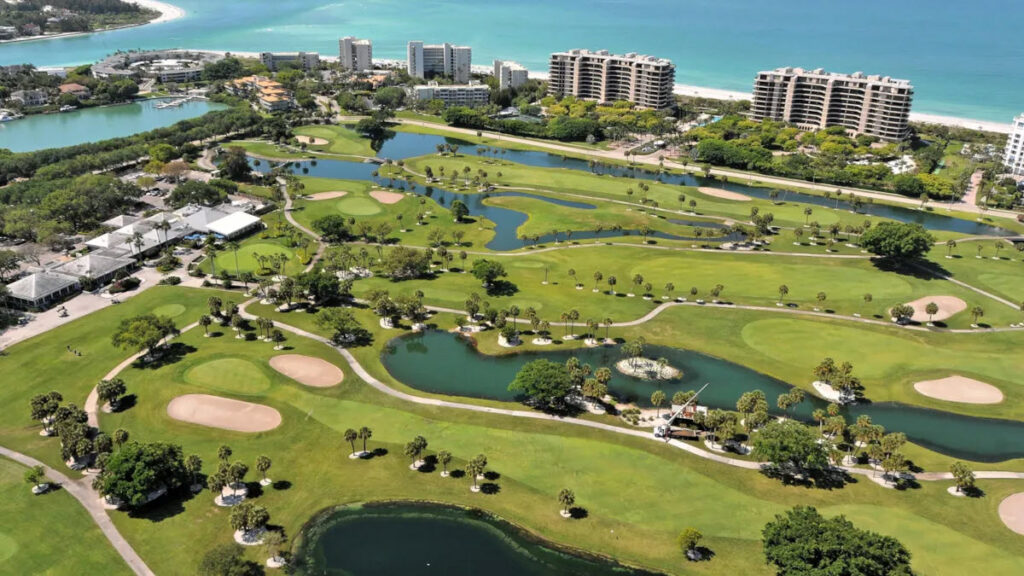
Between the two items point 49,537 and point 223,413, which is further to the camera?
point 223,413

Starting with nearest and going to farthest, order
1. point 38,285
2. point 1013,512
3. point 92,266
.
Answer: point 1013,512
point 38,285
point 92,266

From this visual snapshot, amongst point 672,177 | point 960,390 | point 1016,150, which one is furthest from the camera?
point 672,177

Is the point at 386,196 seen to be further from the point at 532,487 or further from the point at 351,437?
the point at 532,487

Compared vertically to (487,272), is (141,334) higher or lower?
lower

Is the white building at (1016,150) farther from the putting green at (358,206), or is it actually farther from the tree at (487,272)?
the putting green at (358,206)

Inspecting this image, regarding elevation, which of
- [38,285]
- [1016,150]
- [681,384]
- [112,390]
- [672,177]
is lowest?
[681,384]

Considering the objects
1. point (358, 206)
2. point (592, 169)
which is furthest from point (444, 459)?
point (592, 169)

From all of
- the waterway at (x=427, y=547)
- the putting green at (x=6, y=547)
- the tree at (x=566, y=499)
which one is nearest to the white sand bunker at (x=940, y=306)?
the tree at (x=566, y=499)

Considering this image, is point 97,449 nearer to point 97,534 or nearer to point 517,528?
point 97,534
